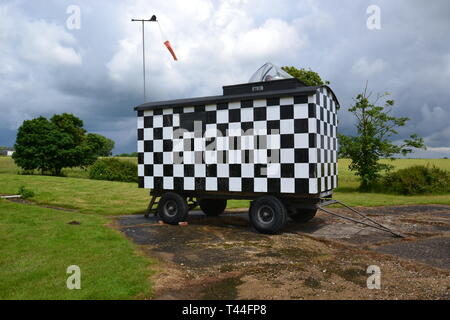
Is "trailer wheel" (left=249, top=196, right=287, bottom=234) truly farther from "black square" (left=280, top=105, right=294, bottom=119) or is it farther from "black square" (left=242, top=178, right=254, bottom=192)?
→ "black square" (left=280, top=105, right=294, bottom=119)

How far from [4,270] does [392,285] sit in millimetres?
5630

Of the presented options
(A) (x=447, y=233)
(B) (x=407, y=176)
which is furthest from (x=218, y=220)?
(B) (x=407, y=176)

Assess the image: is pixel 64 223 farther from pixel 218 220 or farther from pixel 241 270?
pixel 241 270

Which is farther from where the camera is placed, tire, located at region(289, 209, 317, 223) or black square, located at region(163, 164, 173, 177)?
tire, located at region(289, 209, 317, 223)

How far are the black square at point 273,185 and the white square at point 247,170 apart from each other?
1.48ft

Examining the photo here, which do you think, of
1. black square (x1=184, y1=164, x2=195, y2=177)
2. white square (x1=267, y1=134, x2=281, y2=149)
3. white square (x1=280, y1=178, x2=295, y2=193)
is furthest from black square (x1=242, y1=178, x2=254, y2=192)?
black square (x1=184, y1=164, x2=195, y2=177)

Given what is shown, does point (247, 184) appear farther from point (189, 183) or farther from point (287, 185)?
point (189, 183)

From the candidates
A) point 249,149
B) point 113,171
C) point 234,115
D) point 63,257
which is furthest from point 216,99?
point 113,171

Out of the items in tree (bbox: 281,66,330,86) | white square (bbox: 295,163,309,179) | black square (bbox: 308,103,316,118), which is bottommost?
white square (bbox: 295,163,309,179)

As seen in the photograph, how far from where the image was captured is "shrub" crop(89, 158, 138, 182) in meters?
27.7

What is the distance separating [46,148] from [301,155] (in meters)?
28.8

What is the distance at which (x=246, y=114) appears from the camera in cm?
848

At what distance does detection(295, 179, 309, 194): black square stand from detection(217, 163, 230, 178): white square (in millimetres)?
1751

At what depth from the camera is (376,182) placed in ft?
68.8
